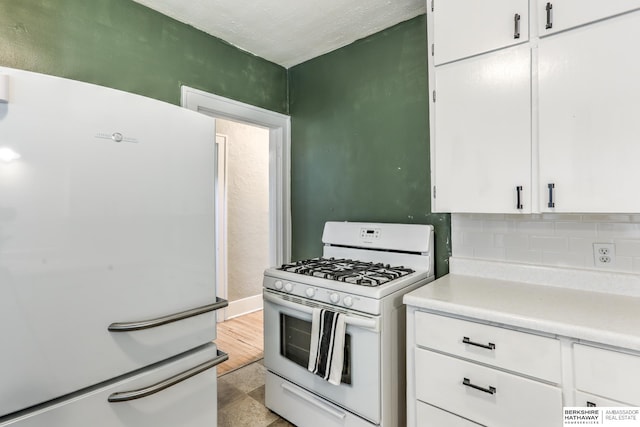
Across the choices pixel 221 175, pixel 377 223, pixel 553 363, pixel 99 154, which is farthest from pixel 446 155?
pixel 221 175

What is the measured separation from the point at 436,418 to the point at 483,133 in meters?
1.27

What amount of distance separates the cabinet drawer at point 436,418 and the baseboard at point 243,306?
2556mm

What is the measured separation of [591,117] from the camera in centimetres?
127

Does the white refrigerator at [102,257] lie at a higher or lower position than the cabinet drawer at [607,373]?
higher

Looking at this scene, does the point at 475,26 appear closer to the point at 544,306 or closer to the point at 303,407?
the point at 544,306

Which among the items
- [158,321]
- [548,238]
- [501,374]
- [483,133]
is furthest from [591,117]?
[158,321]

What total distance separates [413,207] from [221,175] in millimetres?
2223

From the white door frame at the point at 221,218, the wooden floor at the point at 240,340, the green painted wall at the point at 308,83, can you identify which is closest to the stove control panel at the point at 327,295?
the green painted wall at the point at 308,83

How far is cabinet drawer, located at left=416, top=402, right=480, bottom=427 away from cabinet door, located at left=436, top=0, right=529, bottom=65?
5.21ft

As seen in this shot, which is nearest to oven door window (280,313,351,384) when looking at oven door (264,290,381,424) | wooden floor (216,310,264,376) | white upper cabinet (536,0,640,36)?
oven door (264,290,381,424)

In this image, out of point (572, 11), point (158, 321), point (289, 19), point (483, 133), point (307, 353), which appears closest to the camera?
point (158, 321)

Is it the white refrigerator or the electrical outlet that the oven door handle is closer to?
the white refrigerator

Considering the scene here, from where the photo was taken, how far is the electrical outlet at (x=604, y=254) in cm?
148

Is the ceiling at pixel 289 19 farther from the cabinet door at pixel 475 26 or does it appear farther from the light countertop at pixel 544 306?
the light countertop at pixel 544 306
